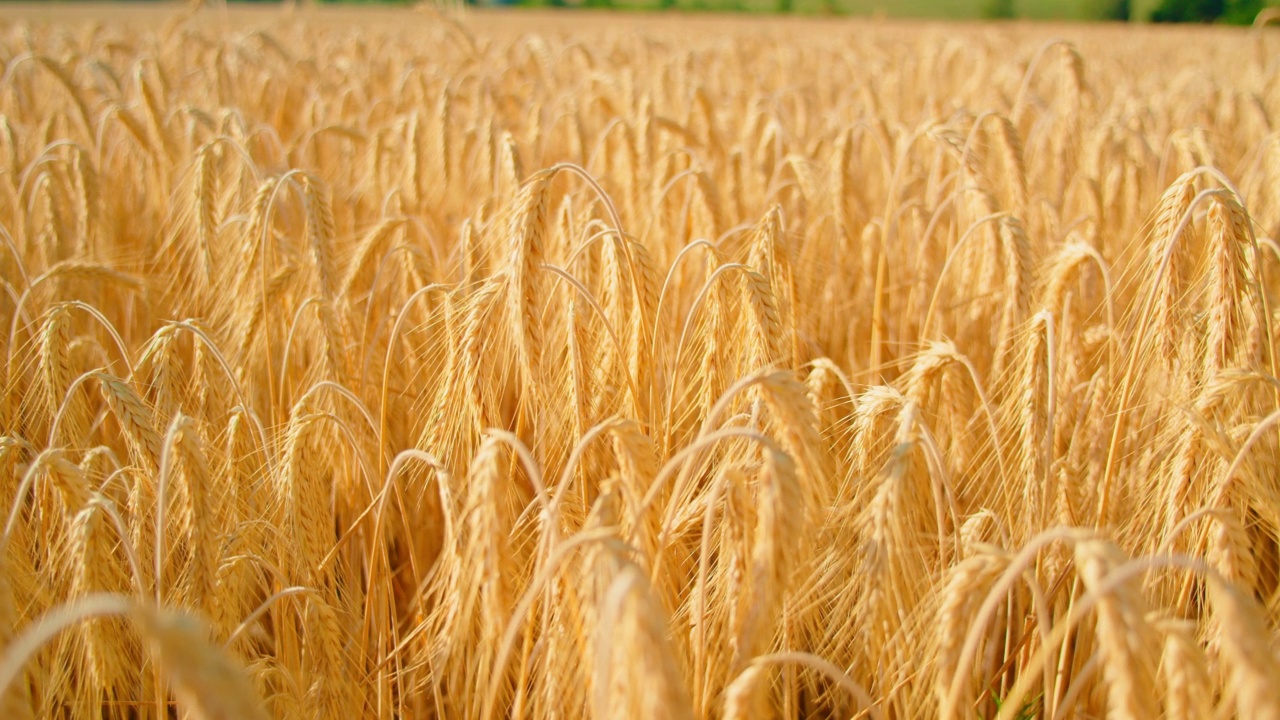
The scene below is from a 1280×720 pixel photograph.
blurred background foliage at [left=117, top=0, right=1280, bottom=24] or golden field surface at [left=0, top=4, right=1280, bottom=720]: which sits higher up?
blurred background foliage at [left=117, top=0, right=1280, bottom=24]

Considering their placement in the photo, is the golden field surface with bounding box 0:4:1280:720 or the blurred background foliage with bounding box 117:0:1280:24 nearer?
the golden field surface with bounding box 0:4:1280:720

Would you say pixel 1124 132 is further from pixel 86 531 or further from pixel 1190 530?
pixel 86 531

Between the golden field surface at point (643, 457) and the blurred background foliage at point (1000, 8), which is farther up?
the blurred background foliage at point (1000, 8)

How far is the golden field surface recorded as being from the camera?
3.49 feet

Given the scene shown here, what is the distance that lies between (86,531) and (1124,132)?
411cm

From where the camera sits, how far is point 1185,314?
1.63m

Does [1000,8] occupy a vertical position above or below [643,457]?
above

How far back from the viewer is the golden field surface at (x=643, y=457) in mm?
1062

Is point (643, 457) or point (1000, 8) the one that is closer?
point (643, 457)

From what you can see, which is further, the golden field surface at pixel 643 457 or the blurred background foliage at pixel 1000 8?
the blurred background foliage at pixel 1000 8

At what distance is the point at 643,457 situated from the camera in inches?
47.3

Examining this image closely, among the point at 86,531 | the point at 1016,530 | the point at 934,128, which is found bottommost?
the point at 1016,530

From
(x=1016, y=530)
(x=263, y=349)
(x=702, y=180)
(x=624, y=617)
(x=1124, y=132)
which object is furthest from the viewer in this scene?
(x=1124, y=132)

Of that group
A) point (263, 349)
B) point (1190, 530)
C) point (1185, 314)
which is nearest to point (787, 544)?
point (1190, 530)
